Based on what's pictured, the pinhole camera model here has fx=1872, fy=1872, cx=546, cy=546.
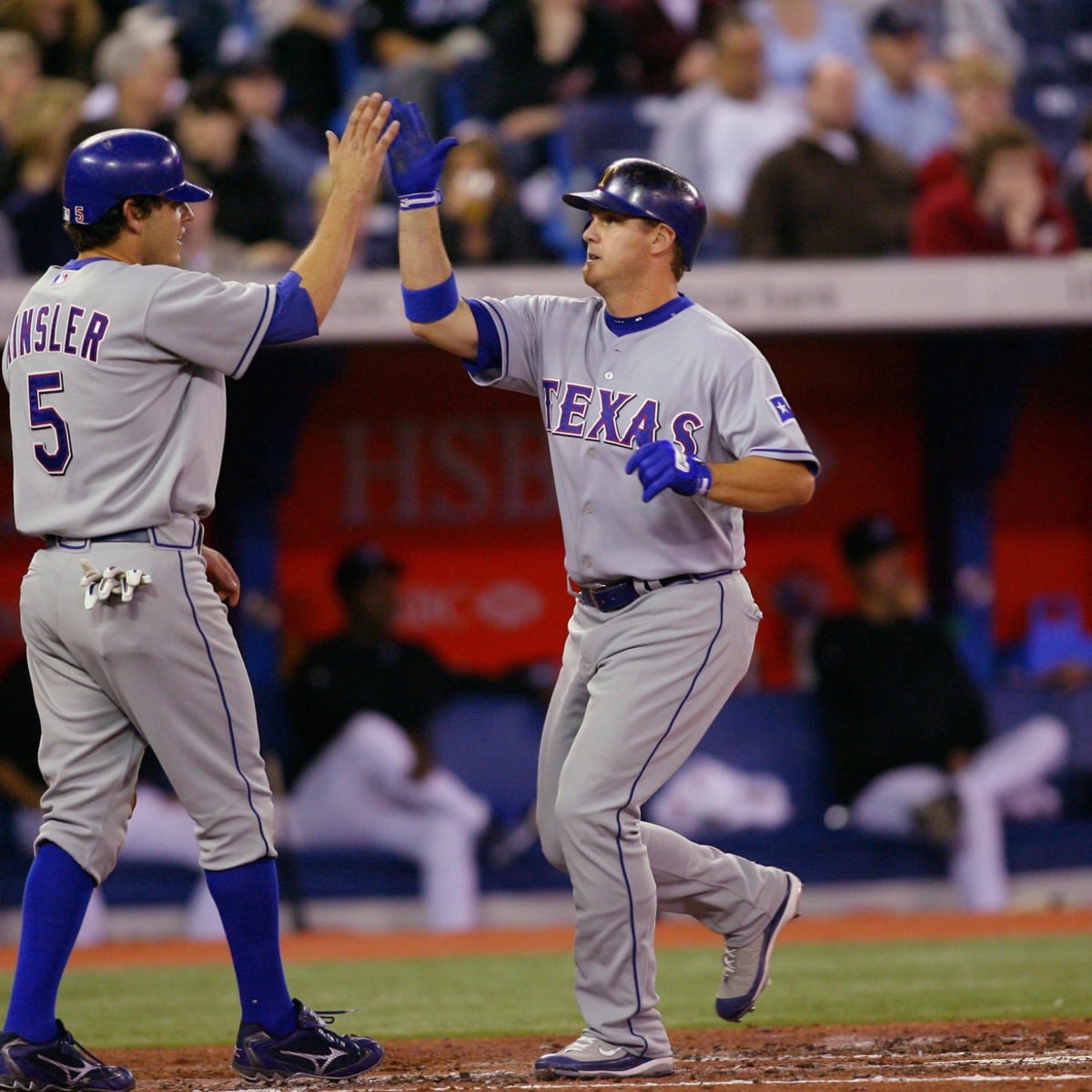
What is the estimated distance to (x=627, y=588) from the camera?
3.65m

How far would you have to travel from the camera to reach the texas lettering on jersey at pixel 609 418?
142 inches

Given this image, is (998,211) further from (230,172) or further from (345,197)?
(345,197)

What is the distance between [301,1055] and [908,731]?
4.48 metres

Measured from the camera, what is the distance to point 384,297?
702cm

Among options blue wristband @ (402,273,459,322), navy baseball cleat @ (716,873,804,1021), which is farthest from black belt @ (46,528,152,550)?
navy baseball cleat @ (716,873,804,1021)

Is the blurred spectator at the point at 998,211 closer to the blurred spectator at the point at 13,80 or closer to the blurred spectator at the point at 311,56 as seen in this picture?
the blurred spectator at the point at 311,56

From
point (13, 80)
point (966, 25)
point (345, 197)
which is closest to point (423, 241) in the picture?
point (345, 197)

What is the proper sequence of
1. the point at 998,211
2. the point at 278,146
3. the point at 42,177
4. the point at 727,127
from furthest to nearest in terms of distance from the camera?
1. the point at 727,127
2. the point at 278,146
3. the point at 998,211
4. the point at 42,177

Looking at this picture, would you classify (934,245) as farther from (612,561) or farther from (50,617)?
(50,617)

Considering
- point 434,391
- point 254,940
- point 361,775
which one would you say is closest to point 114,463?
point 254,940

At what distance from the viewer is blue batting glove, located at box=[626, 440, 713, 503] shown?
3357 millimetres

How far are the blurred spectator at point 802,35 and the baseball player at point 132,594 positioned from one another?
630 cm

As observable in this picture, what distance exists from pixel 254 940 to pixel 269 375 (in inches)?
175

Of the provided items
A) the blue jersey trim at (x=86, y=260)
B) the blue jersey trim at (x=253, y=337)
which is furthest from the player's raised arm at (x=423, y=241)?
the blue jersey trim at (x=86, y=260)
